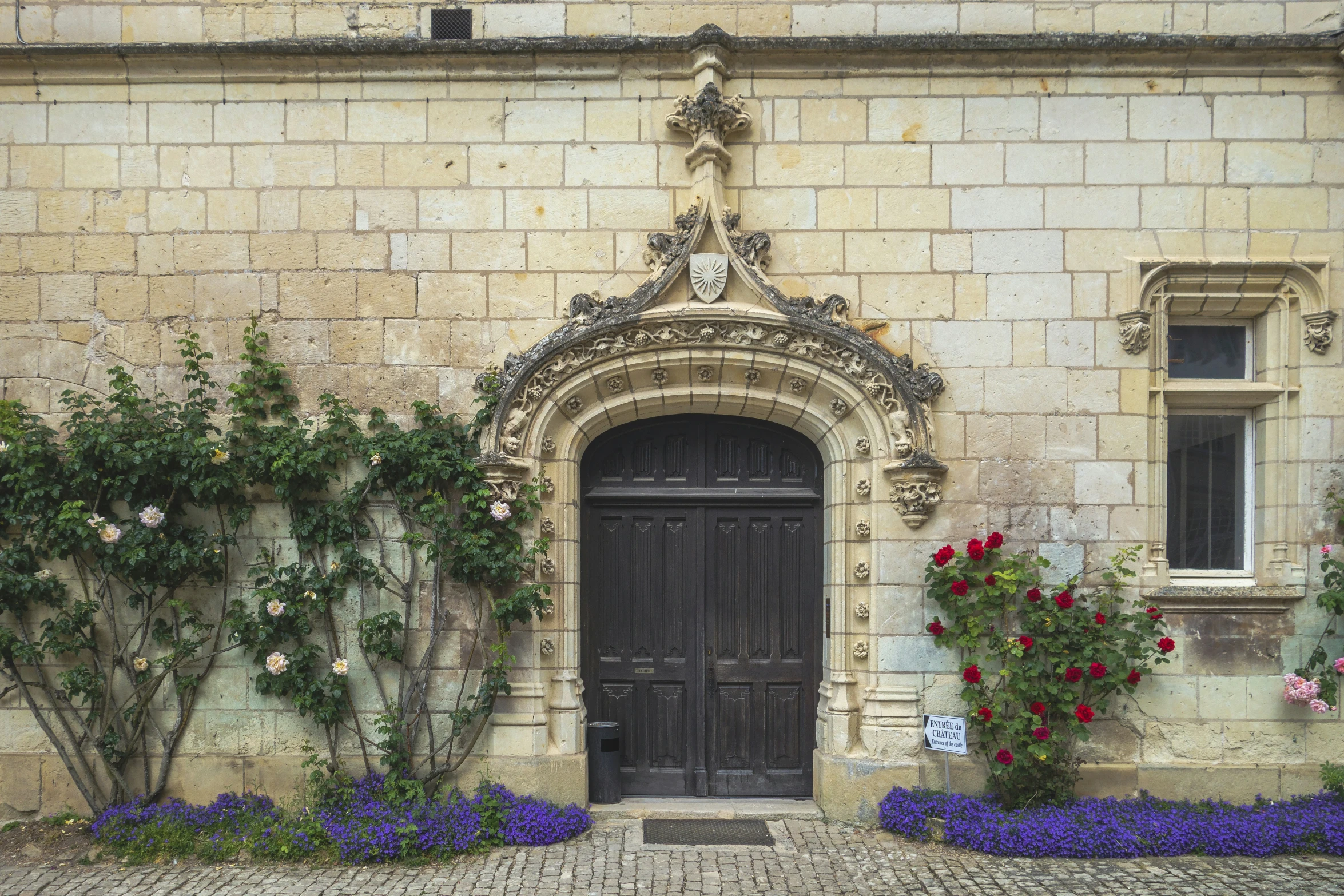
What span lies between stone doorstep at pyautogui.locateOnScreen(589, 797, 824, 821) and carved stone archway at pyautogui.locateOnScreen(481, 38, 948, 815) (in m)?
0.27

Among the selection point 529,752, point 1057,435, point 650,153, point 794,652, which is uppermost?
point 650,153

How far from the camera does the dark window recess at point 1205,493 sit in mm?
5688

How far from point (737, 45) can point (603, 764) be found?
4710 millimetres

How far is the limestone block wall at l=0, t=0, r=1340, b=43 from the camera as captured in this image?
5543mm

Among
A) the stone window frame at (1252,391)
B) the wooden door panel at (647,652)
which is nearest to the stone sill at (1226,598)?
the stone window frame at (1252,391)

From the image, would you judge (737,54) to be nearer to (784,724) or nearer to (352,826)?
(784,724)

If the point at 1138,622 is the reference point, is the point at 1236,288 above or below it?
above

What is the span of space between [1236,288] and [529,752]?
17.7ft

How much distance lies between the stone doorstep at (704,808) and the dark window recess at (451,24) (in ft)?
16.7

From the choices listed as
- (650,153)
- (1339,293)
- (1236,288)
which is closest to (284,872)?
(650,153)

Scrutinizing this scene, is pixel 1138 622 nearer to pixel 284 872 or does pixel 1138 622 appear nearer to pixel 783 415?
pixel 783 415

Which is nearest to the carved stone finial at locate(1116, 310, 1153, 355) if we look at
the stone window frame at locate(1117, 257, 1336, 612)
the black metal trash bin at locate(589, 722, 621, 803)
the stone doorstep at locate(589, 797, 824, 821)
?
the stone window frame at locate(1117, 257, 1336, 612)

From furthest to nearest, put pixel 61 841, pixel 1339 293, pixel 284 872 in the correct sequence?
pixel 1339 293
pixel 61 841
pixel 284 872

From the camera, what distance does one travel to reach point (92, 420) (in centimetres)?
538
